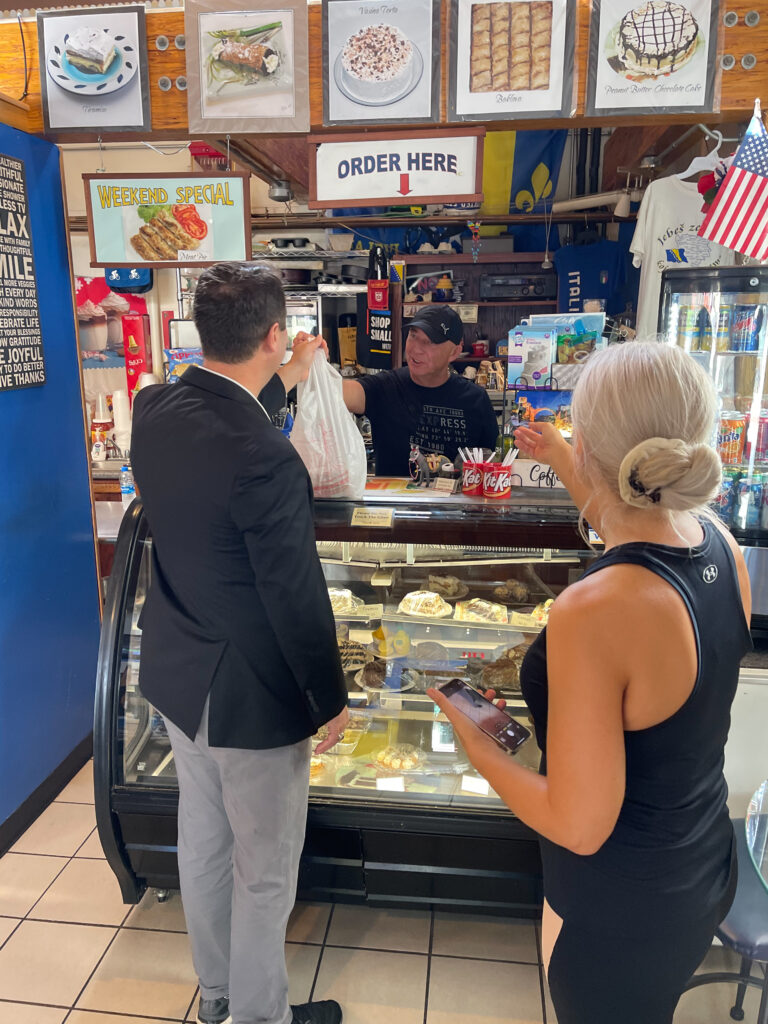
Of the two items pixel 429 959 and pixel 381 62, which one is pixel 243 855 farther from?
pixel 381 62

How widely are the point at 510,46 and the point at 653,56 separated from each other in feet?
1.70

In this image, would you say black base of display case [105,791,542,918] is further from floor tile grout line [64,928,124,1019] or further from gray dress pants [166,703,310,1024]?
gray dress pants [166,703,310,1024]

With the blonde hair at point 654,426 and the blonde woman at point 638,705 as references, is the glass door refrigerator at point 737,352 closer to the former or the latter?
the blonde woman at point 638,705

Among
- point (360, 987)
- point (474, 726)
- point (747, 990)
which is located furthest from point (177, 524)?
point (747, 990)

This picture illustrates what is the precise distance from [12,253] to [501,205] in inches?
168

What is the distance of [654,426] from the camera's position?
1.15 metres

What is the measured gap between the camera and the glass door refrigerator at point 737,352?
3512 mm

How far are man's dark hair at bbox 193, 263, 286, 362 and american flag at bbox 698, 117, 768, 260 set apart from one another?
1921 millimetres

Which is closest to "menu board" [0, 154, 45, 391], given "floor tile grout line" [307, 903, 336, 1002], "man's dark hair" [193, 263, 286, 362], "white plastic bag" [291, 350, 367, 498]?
"white plastic bag" [291, 350, 367, 498]

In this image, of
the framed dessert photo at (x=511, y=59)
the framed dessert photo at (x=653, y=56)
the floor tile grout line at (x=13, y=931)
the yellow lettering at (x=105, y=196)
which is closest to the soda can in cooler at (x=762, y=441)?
the framed dessert photo at (x=653, y=56)

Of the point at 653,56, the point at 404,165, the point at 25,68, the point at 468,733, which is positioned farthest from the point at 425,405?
the point at 468,733

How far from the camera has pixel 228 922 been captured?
2080 mm

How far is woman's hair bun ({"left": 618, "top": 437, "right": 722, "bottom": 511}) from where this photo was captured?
112 centimetres

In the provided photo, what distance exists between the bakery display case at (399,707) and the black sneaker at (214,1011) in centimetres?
44
